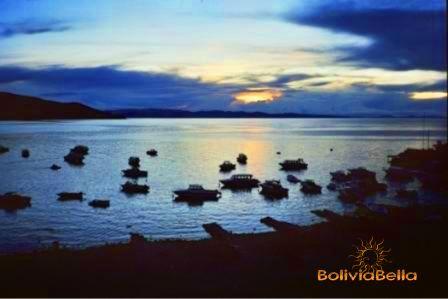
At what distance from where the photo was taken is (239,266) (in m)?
23.7

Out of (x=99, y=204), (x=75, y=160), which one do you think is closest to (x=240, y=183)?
(x=99, y=204)

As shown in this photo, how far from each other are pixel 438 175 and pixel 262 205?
80.3 feet

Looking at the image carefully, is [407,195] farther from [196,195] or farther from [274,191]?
[196,195]

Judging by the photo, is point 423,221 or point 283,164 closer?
point 423,221

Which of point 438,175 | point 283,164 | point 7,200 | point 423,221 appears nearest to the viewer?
point 423,221

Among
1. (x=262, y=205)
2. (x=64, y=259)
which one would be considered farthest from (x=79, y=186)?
(x=64, y=259)

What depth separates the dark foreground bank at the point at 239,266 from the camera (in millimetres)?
19312

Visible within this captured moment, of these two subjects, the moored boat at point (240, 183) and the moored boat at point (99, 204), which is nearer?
the moored boat at point (99, 204)

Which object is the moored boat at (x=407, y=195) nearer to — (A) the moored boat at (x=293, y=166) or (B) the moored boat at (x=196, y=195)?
(B) the moored boat at (x=196, y=195)

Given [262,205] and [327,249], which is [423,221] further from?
[262,205]

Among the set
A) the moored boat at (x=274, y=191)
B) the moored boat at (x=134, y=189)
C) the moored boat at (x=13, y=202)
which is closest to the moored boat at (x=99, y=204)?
the moored boat at (x=13, y=202)

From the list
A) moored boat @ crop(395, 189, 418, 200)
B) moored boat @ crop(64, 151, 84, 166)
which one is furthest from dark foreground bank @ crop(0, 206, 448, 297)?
moored boat @ crop(64, 151, 84, 166)

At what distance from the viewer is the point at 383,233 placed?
29594mm

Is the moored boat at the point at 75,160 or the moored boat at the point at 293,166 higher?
the moored boat at the point at 75,160
